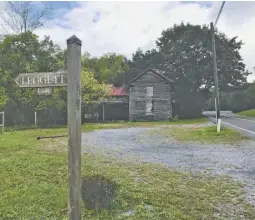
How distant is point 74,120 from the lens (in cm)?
346

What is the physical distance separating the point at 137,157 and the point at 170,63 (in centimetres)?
3871

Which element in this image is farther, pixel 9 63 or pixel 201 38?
pixel 201 38

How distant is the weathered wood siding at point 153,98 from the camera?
35.9m

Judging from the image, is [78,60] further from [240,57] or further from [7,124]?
[240,57]

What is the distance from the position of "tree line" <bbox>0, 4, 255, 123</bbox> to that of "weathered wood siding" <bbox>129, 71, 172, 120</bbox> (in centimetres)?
367

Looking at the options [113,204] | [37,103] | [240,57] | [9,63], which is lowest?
[113,204]

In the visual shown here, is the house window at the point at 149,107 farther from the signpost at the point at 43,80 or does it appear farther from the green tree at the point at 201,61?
the signpost at the point at 43,80

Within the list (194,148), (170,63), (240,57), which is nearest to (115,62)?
(170,63)

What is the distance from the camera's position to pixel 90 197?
211 inches

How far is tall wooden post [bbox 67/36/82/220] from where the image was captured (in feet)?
11.3

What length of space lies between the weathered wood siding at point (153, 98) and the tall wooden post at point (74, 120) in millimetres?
32468

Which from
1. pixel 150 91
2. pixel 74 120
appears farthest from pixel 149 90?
pixel 74 120

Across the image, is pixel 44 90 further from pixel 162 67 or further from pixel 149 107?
pixel 162 67

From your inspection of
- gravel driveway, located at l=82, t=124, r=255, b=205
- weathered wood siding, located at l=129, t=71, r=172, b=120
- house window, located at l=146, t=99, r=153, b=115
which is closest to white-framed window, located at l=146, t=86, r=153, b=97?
weathered wood siding, located at l=129, t=71, r=172, b=120
